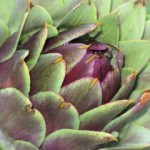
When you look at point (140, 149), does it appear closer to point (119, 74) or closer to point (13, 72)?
point (119, 74)

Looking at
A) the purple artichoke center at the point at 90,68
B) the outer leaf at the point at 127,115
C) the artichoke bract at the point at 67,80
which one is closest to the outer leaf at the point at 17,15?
the artichoke bract at the point at 67,80

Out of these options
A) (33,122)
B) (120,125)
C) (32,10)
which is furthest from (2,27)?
(120,125)

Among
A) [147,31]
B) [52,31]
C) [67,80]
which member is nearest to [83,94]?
[67,80]

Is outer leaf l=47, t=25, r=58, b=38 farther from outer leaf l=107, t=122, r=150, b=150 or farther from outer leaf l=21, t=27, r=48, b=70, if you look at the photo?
outer leaf l=107, t=122, r=150, b=150

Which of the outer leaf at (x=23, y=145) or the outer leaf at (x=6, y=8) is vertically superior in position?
the outer leaf at (x=6, y=8)

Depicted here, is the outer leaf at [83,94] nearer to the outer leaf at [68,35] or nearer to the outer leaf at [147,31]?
the outer leaf at [68,35]

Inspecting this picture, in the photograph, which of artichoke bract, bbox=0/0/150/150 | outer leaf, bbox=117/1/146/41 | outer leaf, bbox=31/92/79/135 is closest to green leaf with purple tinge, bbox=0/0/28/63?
artichoke bract, bbox=0/0/150/150

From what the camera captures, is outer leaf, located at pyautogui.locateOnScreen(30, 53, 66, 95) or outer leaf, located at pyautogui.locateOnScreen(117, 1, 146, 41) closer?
outer leaf, located at pyautogui.locateOnScreen(30, 53, 66, 95)
